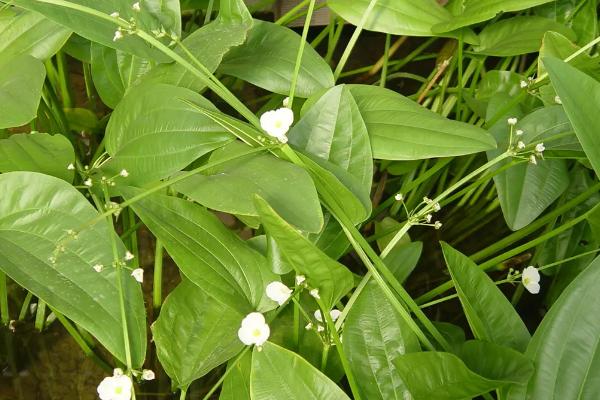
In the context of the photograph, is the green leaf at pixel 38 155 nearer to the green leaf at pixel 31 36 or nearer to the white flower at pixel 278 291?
the green leaf at pixel 31 36

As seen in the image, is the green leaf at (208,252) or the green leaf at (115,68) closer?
the green leaf at (208,252)

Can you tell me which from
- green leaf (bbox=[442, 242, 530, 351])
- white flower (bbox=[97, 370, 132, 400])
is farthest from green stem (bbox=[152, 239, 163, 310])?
green leaf (bbox=[442, 242, 530, 351])

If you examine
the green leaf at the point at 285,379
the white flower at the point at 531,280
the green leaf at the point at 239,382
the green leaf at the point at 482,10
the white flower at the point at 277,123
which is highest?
the green leaf at the point at 482,10

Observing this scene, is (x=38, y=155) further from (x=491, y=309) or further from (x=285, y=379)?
(x=491, y=309)

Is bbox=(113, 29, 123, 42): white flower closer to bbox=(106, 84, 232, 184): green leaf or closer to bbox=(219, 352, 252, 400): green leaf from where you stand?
bbox=(106, 84, 232, 184): green leaf

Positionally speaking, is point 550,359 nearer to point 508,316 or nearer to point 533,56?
point 508,316

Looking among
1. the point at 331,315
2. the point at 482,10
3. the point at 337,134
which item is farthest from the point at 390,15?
the point at 331,315

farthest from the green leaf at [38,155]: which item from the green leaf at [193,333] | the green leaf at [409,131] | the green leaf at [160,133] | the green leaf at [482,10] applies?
the green leaf at [482,10]
